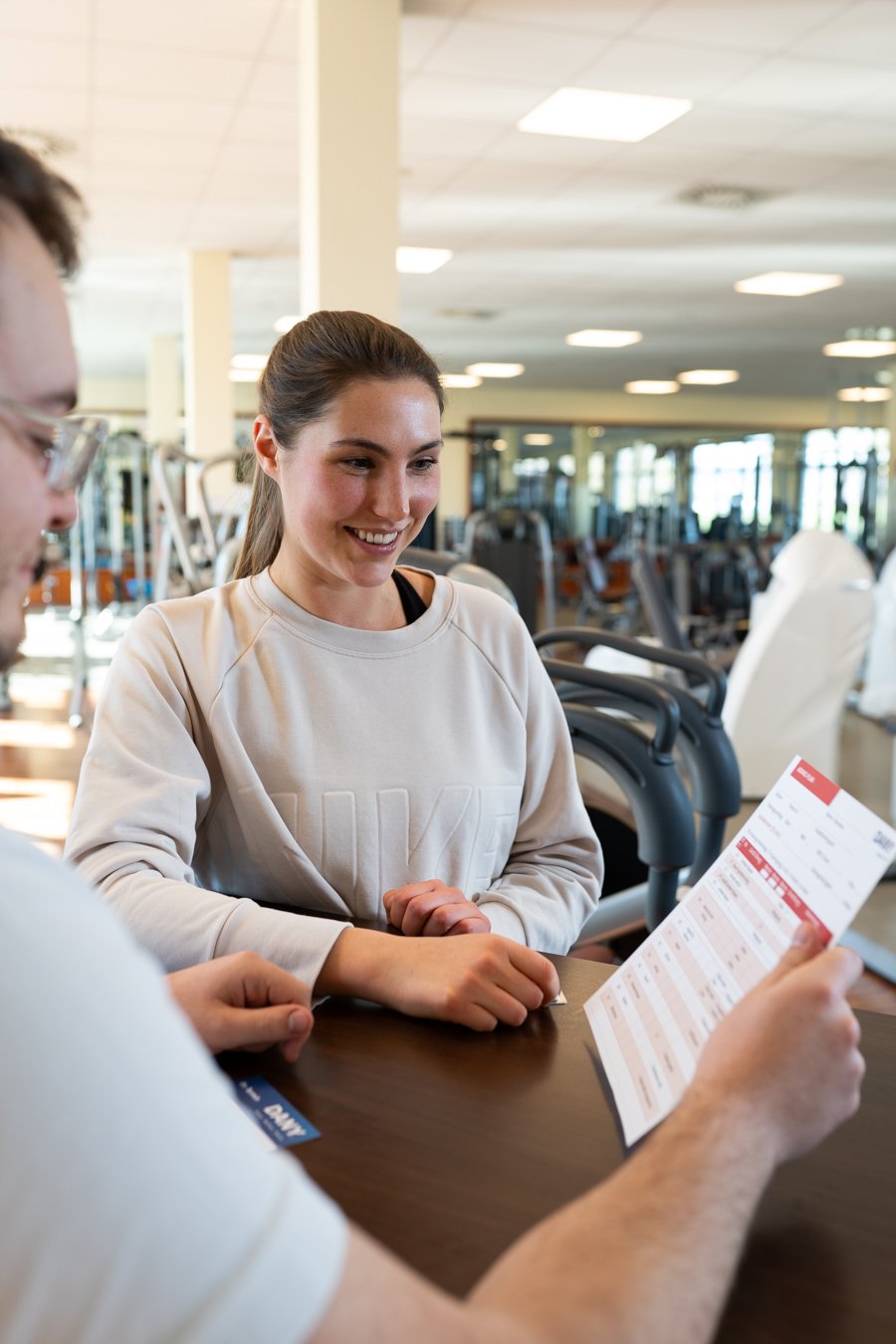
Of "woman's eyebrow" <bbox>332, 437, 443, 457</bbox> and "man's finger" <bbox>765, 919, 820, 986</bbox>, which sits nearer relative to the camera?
"man's finger" <bbox>765, 919, 820, 986</bbox>

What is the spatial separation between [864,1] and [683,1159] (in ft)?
14.9

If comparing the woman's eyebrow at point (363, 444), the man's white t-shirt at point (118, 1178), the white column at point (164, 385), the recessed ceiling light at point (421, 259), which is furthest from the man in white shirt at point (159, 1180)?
the white column at point (164, 385)

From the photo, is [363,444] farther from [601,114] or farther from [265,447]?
[601,114]

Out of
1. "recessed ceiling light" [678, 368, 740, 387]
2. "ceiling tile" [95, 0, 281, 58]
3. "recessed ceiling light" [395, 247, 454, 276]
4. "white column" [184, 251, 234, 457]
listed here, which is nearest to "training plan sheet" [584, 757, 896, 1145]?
"ceiling tile" [95, 0, 281, 58]

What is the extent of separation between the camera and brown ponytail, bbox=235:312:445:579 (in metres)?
1.44

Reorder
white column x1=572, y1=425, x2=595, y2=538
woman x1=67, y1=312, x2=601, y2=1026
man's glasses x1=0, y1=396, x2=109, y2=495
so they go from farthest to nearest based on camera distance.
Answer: white column x1=572, y1=425, x2=595, y2=538 → woman x1=67, y1=312, x2=601, y2=1026 → man's glasses x1=0, y1=396, x2=109, y2=495

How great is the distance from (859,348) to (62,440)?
43.8 feet

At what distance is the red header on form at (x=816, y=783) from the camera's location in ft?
2.63

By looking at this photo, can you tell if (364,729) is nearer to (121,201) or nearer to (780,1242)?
(780,1242)

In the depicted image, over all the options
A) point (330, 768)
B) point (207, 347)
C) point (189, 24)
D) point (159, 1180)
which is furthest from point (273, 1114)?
point (207, 347)

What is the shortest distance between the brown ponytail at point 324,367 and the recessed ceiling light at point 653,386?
14.8m

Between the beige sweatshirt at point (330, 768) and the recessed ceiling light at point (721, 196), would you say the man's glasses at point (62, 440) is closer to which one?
the beige sweatshirt at point (330, 768)

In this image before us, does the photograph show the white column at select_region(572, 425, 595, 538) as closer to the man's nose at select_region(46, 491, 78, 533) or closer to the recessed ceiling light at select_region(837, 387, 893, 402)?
the recessed ceiling light at select_region(837, 387, 893, 402)

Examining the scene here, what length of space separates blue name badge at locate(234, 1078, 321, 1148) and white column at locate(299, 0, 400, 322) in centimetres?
365
